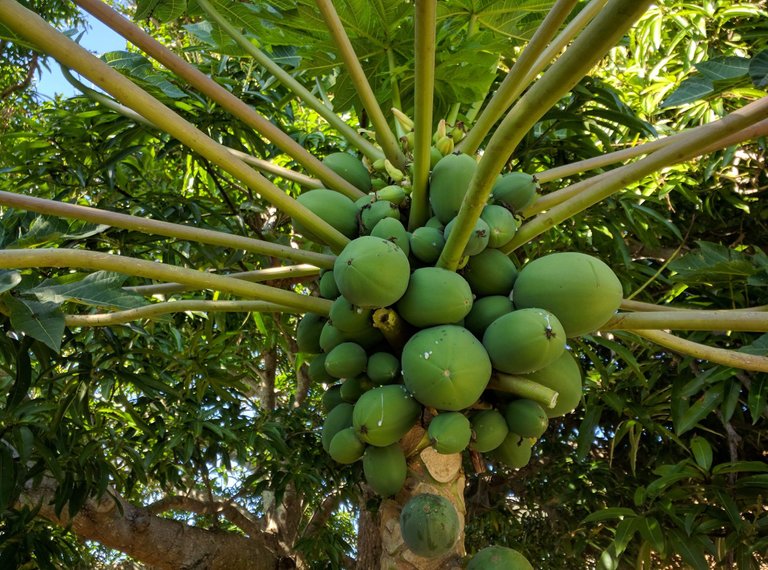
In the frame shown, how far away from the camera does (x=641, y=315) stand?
4.63 ft

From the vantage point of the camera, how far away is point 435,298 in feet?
4.35

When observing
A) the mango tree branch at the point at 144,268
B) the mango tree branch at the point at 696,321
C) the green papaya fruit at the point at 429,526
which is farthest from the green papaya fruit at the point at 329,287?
the mango tree branch at the point at 696,321

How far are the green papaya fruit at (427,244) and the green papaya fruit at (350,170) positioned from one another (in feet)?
1.55

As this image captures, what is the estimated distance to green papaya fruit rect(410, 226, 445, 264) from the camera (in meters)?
1.46

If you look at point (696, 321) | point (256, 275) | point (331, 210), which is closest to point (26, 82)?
point (256, 275)

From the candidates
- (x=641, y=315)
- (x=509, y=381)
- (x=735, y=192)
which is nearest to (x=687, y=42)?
(x=735, y=192)

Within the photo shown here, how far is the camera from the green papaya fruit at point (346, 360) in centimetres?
143

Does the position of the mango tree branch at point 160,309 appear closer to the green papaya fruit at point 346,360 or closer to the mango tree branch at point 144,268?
the mango tree branch at point 144,268

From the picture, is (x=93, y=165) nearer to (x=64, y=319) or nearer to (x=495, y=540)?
(x=64, y=319)

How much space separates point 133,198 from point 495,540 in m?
3.06

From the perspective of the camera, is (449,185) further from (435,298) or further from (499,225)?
(435,298)

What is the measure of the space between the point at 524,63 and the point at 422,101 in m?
0.31

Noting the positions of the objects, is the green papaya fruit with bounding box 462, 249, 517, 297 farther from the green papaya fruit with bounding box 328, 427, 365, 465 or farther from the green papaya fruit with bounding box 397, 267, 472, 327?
the green papaya fruit with bounding box 328, 427, 365, 465

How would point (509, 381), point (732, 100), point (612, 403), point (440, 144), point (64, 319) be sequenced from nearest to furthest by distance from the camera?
point (509, 381)
point (64, 319)
point (440, 144)
point (612, 403)
point (732, 100)
